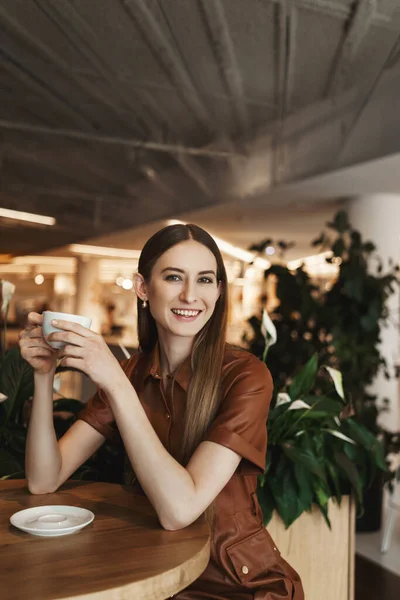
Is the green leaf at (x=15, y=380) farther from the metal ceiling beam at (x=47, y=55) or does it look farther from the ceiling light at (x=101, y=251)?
the ceiling light at (x=101, y=251)

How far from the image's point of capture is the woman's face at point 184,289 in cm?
152

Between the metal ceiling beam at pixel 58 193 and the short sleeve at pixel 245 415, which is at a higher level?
the metal ceiling beam at pixel 58 193

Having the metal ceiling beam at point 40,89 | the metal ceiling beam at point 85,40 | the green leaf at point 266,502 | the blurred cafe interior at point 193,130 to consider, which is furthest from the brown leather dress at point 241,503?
the metal ceiling beam at point 40,89

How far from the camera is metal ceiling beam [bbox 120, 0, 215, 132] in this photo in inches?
138

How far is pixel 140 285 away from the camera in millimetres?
1611

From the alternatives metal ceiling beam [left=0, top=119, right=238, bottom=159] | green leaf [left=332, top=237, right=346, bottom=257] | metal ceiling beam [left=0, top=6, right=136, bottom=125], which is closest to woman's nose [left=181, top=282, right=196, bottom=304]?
green leaf [left=332, top=237, right=346, bottom=257]

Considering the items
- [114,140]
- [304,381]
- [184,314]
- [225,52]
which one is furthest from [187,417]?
[114,140]

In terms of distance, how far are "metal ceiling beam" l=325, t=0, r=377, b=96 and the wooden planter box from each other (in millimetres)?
2587

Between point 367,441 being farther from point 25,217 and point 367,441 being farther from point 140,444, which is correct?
point 25,217

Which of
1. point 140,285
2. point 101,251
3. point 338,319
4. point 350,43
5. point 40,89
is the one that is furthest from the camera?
point 101,251

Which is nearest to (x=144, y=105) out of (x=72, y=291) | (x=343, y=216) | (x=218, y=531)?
(x=343, y=216)

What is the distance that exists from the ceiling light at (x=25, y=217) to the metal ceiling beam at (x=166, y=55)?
1.66 meters

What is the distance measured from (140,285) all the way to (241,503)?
0.58 metres

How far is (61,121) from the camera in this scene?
5008 millimetres
